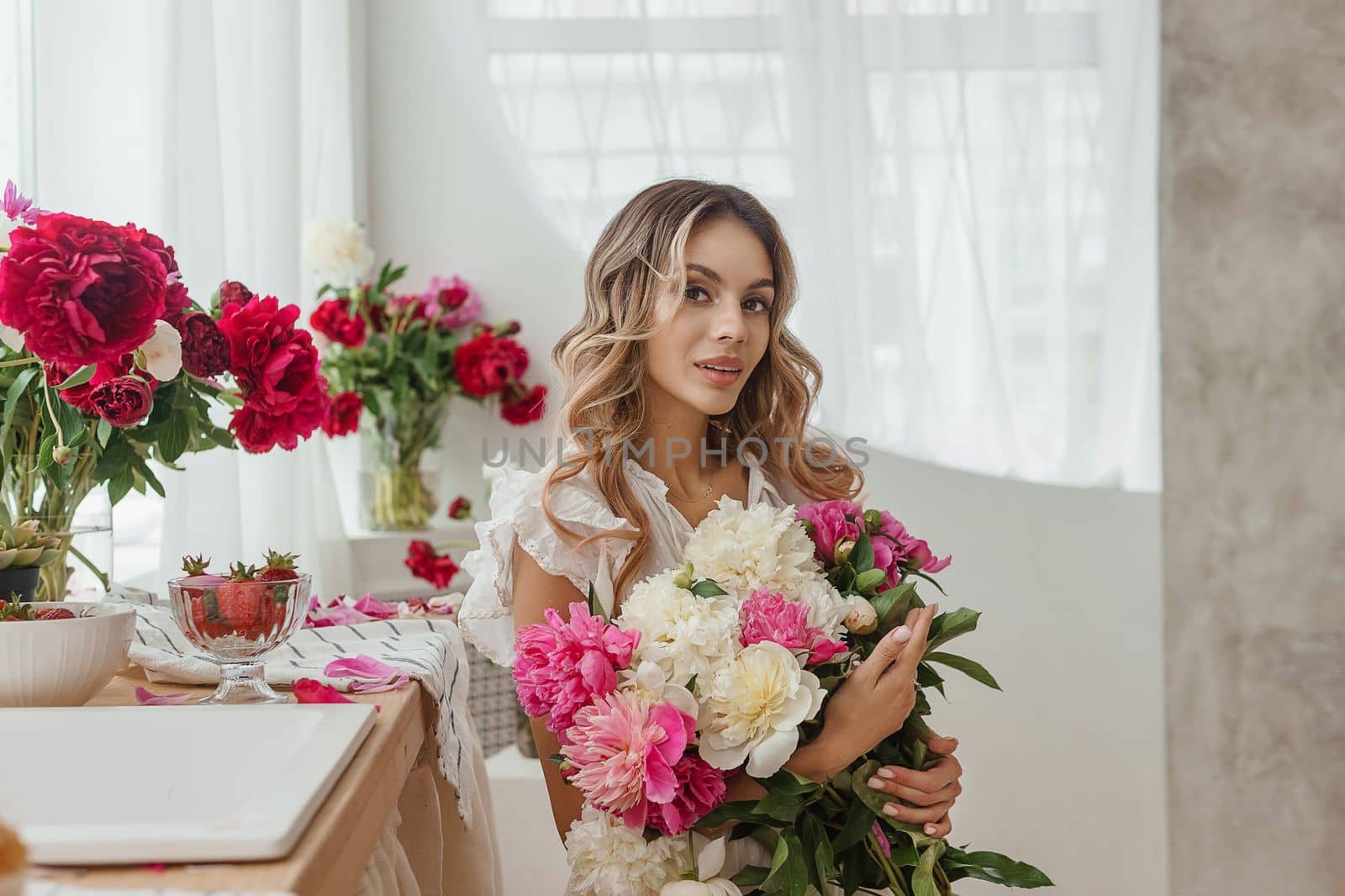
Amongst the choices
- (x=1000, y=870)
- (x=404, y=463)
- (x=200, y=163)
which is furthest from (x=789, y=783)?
(x=404, y=463)

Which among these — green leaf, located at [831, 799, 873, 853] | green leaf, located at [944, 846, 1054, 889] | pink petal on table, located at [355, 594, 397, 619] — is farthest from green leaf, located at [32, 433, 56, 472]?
green leaf, located at [944, 846, 1054, 889]

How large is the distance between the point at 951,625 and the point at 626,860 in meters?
0.42

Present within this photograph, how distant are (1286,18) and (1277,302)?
366 mm

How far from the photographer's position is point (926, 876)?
1062 mm

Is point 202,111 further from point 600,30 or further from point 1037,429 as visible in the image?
point 1037,429

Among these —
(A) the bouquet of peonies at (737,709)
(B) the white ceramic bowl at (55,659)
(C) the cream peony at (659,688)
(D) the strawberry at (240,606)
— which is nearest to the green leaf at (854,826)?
(A) the bouquet of peonies at (737,709)

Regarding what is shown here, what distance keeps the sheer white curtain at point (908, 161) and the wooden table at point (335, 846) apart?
6.66 feet

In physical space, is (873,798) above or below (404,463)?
below

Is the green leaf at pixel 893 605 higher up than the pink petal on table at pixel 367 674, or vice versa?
the green leaf at pixel 893 605

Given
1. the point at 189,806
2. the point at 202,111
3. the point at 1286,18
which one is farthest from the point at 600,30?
the point at 189,806

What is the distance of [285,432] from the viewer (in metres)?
1.12

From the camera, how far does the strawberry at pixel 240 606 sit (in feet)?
3.08

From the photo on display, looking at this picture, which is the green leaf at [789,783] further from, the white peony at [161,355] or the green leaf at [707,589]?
the white peony at [161,355]

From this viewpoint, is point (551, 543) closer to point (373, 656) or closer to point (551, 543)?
point (551, 543)
